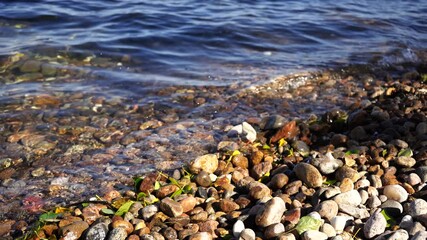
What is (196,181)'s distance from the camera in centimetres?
366

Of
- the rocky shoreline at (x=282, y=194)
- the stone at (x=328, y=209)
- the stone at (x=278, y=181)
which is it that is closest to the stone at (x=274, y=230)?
the rocky shoreline at (x=282, y=194)

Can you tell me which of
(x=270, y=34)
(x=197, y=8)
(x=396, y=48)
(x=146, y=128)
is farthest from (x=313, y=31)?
(x=146, y=128)

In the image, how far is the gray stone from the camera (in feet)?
9.66

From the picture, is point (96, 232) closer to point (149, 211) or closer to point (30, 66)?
point (149, 211)

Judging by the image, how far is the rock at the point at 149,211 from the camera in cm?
319

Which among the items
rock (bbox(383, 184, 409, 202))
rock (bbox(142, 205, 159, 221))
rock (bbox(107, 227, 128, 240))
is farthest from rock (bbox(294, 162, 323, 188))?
rock (bbox(107, 227, 128, 240))

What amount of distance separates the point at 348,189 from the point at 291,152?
0.85 m

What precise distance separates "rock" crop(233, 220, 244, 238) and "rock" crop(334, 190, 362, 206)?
25.3 inches

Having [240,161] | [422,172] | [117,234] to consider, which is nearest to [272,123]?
[240,161]

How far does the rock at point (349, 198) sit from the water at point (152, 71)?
1.50 meters

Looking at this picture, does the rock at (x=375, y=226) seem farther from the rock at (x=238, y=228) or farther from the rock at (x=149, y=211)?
the rock at (x=149, y=211)

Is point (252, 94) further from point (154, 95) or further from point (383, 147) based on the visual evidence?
point (383, 147)

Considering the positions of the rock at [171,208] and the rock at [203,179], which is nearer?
the rock at [171,208]

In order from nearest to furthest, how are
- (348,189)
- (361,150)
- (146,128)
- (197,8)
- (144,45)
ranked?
(348,189), (361,150), (146,128), (144,45), (197,8)
